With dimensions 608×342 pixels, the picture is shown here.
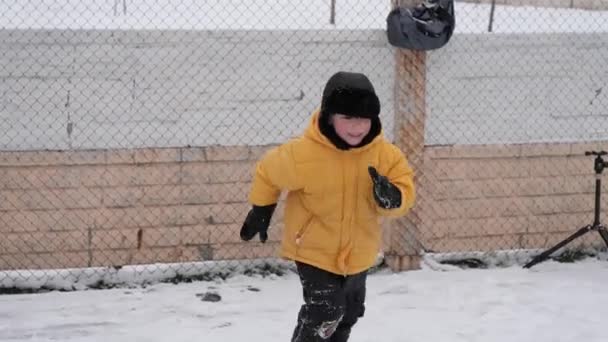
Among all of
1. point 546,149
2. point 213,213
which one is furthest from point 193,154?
point 546,149

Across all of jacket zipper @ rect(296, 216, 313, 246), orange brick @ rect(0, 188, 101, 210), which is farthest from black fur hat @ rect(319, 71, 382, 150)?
orange brick @ rect(0, 188, 101, 210)

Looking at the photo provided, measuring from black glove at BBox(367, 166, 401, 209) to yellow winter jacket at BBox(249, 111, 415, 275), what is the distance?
6 cm

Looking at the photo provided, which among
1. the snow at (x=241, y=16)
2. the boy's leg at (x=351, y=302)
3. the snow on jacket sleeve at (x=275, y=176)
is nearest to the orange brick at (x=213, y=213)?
the snow at (x=241, y=16)

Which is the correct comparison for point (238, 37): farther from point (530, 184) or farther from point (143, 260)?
point (530, 184)

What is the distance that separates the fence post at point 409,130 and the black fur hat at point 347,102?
2150 mm

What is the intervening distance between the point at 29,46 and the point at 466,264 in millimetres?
3386

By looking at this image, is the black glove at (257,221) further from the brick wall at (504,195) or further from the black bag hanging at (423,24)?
the brick wall at (504,195)

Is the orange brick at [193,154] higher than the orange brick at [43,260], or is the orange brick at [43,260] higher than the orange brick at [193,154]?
the orange brick at [193,154]

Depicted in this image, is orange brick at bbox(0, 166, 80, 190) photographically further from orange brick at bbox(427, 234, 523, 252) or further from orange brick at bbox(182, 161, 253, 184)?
orange brick at bbox(427, 234, 523, 252)

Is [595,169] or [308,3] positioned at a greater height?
[308,3]

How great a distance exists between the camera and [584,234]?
585cm

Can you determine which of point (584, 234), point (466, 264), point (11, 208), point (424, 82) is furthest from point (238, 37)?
point (584, 234)

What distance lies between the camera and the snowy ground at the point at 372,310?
4.50 meters

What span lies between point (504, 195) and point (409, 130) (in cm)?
91
